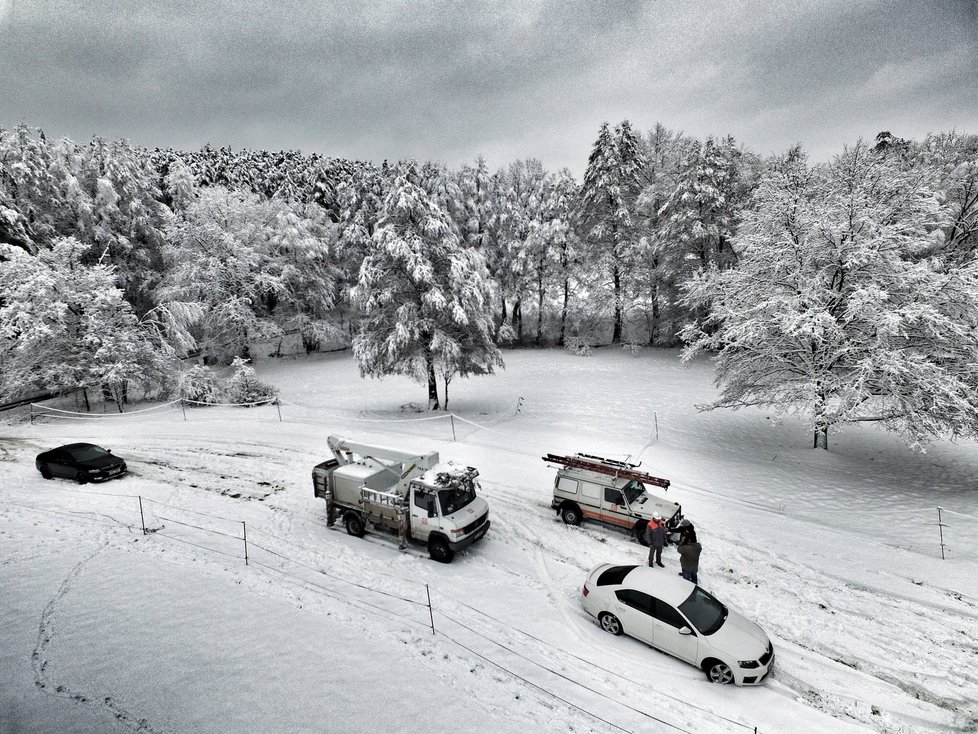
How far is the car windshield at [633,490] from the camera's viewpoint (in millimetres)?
12609

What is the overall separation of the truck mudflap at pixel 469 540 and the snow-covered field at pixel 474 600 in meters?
0.44

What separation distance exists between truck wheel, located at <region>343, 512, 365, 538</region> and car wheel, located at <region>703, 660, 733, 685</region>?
8350mm

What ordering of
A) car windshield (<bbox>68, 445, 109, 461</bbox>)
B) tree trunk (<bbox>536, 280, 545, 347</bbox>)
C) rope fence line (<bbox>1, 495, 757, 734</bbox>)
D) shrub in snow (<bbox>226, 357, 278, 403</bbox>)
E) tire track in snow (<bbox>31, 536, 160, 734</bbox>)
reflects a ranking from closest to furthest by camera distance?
tire track in snow (<bbox>31, 536, 160, 734</bbox>)
rope fence line (<bbox>1, 495, 757, 734</bbox>)
car windshield (<bbox>68, 445, 109, 461</bbox>)
shrub in snow (<bbox>226, 357, 278, 403</bbox>)
tree trunk (<bbox>536, 280, 545, 347</bbox>)

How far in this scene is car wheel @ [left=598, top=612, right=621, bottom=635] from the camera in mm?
9148

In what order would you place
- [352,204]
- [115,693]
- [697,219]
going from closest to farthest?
[115,693] → [697,219] → [352,204]

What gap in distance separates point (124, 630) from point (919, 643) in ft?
47.9

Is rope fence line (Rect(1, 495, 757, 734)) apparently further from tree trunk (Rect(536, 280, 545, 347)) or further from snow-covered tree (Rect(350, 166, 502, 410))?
tree trunk (Rect(536, 280, 545, 347))

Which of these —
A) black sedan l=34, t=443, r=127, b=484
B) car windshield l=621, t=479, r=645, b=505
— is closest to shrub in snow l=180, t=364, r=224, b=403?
black sedan l=34, t=443, r=127, b=484

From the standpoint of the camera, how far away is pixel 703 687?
7.91 metres

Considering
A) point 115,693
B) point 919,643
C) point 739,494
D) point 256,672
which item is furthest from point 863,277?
point 115,693

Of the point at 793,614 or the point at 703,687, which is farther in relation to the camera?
the point at 793,614

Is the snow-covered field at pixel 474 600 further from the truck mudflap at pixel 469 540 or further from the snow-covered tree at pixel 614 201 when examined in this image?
the snow-covered tree at pixel 614 201

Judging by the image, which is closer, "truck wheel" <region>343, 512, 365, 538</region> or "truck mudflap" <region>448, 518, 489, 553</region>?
"truck mudflap" <region>448, 518, 489, 553</region>

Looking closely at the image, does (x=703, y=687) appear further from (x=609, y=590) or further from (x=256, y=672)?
(x=256, y=672)
